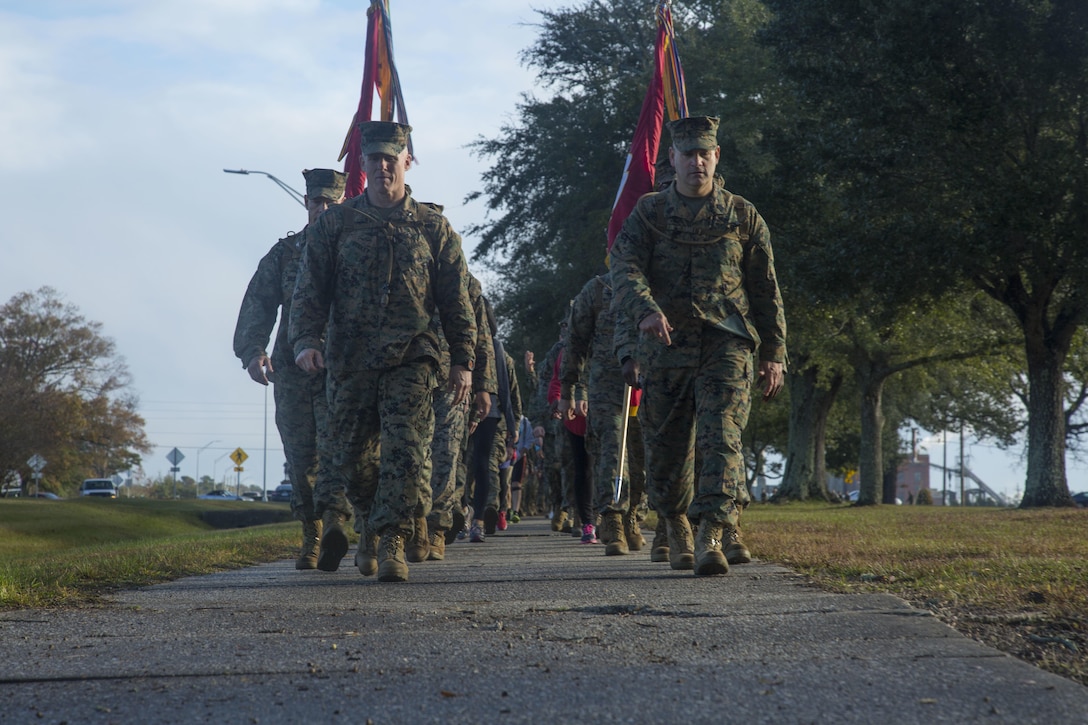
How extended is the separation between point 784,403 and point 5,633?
41.3m

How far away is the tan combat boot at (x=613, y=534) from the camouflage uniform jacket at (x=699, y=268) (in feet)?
8.58

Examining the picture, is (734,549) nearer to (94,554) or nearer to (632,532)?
(632,532)

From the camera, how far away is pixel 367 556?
7.16 m

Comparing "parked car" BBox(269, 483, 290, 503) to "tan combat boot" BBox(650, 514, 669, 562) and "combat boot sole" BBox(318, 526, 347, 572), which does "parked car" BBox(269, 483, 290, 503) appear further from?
"combat boot sole" BBox(318, 526, 347, 572)

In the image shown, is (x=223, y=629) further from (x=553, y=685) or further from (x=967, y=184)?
(x=967, y=184)

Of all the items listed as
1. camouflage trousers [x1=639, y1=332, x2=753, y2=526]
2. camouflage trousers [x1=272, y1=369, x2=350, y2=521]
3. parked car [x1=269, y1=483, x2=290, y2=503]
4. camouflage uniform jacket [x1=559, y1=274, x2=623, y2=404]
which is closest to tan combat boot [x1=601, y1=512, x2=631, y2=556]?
camouflage uniform jacket [x1=559, y1=274, x2=623, y2=404]

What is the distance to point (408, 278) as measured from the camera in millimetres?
6949

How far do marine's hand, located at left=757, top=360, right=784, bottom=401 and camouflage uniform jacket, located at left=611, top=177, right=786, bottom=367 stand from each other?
5 cm

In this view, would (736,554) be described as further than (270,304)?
No

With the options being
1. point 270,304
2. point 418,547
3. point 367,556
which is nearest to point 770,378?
point 367,556

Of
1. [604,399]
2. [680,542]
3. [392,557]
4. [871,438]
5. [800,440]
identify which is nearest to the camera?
[392,557]

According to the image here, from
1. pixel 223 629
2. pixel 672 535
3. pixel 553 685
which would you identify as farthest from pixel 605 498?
pixel 553 685

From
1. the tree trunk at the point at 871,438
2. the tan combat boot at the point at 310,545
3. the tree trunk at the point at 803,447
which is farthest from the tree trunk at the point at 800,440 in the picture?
the tan combat boot at the point at 310,545

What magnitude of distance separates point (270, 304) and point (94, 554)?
4465mm
